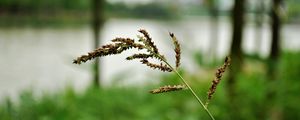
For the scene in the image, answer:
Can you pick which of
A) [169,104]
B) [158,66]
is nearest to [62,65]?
[169,104]

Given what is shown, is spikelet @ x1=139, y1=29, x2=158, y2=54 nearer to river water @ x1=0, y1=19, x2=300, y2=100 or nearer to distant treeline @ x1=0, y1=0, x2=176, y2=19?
river water @ x1=0, y1=19, x2=300, y2=100

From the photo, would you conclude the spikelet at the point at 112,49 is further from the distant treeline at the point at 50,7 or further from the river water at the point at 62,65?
the distant treeline at the point at 50,7

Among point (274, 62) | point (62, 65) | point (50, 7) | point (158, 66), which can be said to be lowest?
point (62, 65)

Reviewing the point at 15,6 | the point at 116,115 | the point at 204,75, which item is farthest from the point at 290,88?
the point at 15,6

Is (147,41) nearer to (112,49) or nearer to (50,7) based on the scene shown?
(112,49)

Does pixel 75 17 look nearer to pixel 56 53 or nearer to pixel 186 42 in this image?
pixel 56 53

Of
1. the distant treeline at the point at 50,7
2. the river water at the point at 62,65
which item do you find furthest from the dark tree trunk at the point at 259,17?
the distant treeline at the point at 50,7

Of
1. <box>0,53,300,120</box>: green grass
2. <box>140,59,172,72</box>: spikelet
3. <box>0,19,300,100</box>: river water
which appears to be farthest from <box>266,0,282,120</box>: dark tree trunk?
<box>140,59,172,72</box>: spikelet

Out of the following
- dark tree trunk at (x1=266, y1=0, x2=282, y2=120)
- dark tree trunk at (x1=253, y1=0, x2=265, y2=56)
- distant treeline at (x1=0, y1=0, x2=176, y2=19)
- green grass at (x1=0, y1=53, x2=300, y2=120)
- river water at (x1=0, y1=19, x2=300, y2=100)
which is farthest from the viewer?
distant treeline at (x1=0, y1=0, x2=176, y2=19)
